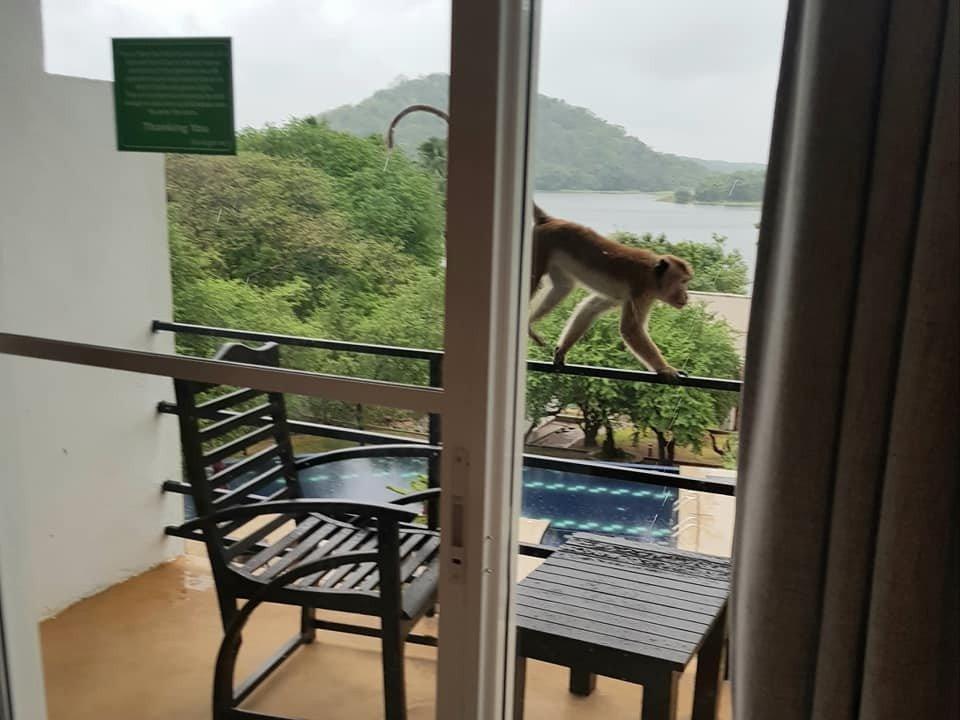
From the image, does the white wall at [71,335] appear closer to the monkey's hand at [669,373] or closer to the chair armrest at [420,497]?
the chair armrest at [420,497]

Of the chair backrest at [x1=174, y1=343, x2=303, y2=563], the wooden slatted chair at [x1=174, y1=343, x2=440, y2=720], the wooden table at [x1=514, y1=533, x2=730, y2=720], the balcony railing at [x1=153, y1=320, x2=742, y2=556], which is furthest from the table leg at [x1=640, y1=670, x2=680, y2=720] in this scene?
the chair backrest at [x1=174, y1=343, x2=303, y2=563]

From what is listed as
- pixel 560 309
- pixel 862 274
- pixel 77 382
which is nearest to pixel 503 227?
pixel 560 309

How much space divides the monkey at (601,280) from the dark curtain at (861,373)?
0.98 feet

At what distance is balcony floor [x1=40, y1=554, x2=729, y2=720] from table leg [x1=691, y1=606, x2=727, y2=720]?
0.02 metres

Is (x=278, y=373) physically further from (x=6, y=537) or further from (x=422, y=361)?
(x=6, y=537)

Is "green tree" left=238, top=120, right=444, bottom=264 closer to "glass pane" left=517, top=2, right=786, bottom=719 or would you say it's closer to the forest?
the forest

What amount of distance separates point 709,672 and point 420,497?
0.67 metres

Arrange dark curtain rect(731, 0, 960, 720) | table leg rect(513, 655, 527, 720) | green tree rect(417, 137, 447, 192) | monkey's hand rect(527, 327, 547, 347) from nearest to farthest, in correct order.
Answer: dark curtain rect(731, 0, 960, 720) < green tree rect(417, 137, 447, 192) < monkey's hand rect(527, 327, 547, 347) < table leg rect(513, 655, 527, 720)

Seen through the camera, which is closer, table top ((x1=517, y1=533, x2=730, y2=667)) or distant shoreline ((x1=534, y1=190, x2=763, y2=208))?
distant shoreline ((x1=534, y1=190, x2=763, y2=208))

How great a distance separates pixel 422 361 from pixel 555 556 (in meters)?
0.64

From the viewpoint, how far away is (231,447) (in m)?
1.65

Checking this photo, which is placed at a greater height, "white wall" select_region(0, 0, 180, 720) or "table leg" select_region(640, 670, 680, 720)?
"white wall" select_region(0, 0, 180, 720)

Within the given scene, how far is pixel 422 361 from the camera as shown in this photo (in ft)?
4.55

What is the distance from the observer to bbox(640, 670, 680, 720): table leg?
159cm
